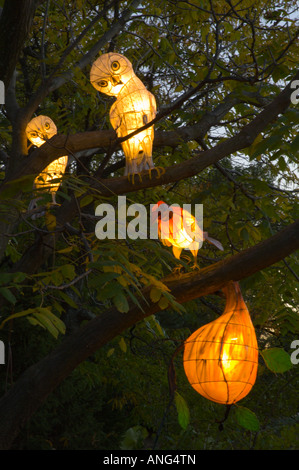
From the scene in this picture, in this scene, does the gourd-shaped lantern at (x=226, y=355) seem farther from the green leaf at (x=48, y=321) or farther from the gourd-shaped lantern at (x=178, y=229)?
the green leaf at (x=48, y=321)

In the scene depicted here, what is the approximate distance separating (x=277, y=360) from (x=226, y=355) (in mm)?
274

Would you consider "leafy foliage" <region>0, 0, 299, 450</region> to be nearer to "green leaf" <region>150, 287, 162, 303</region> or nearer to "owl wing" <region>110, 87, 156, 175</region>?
"owl wing" <region>110, 87, 156, 175</region>

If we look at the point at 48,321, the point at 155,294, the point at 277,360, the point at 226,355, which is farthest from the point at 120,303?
the point at 277,360

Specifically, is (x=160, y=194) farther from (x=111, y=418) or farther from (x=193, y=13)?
(x=111, y=418)

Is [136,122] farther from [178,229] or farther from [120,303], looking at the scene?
[120,303]

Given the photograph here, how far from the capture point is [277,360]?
2.49m

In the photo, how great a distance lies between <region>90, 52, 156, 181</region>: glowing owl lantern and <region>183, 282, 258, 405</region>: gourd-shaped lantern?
101 cm

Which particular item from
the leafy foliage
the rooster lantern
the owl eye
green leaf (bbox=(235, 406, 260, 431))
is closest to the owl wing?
the owl eye

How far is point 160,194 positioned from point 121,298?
3485 mm

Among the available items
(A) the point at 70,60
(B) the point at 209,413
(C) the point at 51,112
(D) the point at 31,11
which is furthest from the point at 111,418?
(D) the point at 31,11

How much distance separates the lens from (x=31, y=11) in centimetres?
271

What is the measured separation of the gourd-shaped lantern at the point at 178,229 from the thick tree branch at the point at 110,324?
199 millimetres

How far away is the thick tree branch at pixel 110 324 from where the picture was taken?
238cm

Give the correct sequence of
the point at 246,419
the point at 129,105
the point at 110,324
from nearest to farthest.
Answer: the point at 246,419 → the point at 110,324 → the point at 129,105
